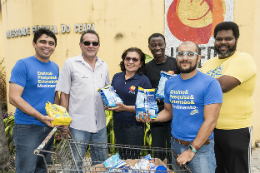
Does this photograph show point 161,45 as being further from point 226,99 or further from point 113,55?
point 113,55

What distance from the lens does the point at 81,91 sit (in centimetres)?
251

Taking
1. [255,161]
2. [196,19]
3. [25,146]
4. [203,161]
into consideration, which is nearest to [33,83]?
[25,146]

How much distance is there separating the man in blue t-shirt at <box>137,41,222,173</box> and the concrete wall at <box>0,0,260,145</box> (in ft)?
9.22

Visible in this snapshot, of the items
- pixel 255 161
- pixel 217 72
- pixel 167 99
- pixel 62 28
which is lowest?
pixel 255 161

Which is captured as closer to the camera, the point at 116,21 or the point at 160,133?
the point at 160,133

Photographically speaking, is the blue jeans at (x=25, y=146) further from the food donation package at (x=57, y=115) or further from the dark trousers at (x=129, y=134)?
the dark trousers at (x=129, y=134)

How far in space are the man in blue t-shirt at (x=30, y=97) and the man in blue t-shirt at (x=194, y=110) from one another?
148 centimetres

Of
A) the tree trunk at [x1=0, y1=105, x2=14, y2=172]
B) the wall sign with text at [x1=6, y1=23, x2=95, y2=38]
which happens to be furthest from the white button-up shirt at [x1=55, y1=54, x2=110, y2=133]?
the wall sign with text at [x1=6, y1=23, x2=95, y2=38]

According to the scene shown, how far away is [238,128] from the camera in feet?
7.23

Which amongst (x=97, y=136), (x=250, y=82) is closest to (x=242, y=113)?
(x=250, y=82)

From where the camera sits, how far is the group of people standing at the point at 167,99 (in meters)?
1.91

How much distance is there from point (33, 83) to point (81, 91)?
59cm

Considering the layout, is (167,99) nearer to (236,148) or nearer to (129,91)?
(129,91)

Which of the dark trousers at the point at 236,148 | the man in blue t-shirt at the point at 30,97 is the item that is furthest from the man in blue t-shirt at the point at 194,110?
the man in blue t-shirt at the point at 30,97
